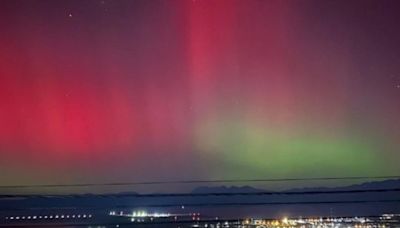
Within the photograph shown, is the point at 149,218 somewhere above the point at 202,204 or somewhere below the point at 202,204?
above

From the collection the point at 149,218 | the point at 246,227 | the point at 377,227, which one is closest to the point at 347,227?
the point at 377,227

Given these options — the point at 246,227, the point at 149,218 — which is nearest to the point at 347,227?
the point at 246,227

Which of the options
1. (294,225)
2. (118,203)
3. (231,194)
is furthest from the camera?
(294,225)

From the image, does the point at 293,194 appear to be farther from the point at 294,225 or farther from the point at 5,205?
the point at 5,205

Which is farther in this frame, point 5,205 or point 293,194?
point 5,205

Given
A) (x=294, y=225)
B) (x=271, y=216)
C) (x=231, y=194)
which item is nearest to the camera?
(x=231, y=194)

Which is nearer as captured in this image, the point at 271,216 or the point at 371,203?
the point at 371,203

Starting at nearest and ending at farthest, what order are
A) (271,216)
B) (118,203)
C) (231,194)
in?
1. (231,194)
2. (118,203)
3. (271,216)

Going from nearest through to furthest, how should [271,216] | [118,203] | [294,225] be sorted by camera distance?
[118,203], [271,216], [294,225]

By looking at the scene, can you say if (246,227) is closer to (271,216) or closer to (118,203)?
(271,216)
